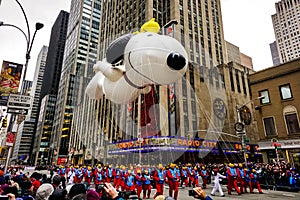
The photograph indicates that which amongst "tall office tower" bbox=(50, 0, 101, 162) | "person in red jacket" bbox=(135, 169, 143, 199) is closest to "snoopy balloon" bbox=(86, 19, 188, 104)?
"person in red jacket" bbox=(135, 169, 143, 199)

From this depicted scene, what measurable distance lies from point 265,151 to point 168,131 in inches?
633

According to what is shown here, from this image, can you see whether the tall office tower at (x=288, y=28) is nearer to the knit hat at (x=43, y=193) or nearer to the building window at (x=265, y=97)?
the building window at (x=265, y=97)

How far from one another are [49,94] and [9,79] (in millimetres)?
109883

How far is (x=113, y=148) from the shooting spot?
127 feet

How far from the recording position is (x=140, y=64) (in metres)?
7.27

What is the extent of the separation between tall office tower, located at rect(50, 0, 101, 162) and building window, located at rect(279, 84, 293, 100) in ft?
224

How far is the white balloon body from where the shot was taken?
714cm

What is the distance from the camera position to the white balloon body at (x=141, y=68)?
7.14 meters

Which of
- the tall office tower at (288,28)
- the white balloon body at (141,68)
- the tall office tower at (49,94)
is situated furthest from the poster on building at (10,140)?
the tall office tower at (288,28)

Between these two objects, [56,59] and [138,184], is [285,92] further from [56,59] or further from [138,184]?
[56,59]

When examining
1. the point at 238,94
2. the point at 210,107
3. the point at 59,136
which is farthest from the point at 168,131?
the point at 59,136

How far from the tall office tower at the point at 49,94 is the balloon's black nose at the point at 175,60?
102m

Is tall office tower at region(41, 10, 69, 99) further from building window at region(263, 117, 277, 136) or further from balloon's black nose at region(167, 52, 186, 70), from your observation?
balloon's black nose at region(167, 52, 186, 70)

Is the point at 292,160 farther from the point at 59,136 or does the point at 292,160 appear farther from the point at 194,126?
the point at 59,136
